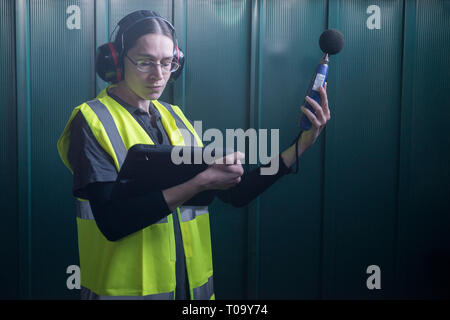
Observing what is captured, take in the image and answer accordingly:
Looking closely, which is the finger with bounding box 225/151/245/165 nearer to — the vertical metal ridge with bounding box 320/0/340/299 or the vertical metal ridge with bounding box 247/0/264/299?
the vertical metal ridge with bounding box 247/0/264/299

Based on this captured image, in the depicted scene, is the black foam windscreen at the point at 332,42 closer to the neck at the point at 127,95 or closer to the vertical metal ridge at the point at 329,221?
the vertical metal ridge at the point at 329,221

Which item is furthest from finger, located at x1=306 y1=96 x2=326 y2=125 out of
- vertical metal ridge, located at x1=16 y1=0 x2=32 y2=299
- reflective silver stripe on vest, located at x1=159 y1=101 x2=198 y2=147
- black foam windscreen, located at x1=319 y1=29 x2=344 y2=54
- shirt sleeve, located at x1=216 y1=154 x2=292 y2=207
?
vertical metal ridge, located at x1=16 y1=0 x2=32 y2=299

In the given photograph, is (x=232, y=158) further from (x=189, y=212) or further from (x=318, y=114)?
(x=318, y=114)

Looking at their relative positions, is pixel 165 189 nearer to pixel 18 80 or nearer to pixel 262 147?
pixel 262 147

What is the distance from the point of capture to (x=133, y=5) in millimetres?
1623

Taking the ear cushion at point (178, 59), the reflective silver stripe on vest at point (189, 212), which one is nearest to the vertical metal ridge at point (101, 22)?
the ear cushion at point (178, 59)

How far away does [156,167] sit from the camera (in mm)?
1095

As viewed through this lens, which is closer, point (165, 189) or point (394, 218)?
point (165, 189)

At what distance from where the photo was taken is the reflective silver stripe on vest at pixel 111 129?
115 cm

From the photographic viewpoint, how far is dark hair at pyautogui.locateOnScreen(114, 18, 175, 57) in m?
1.29

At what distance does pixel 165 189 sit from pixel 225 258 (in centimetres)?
76

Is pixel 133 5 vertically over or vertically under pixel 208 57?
over

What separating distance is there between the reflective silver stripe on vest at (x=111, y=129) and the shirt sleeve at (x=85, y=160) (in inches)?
1.5
